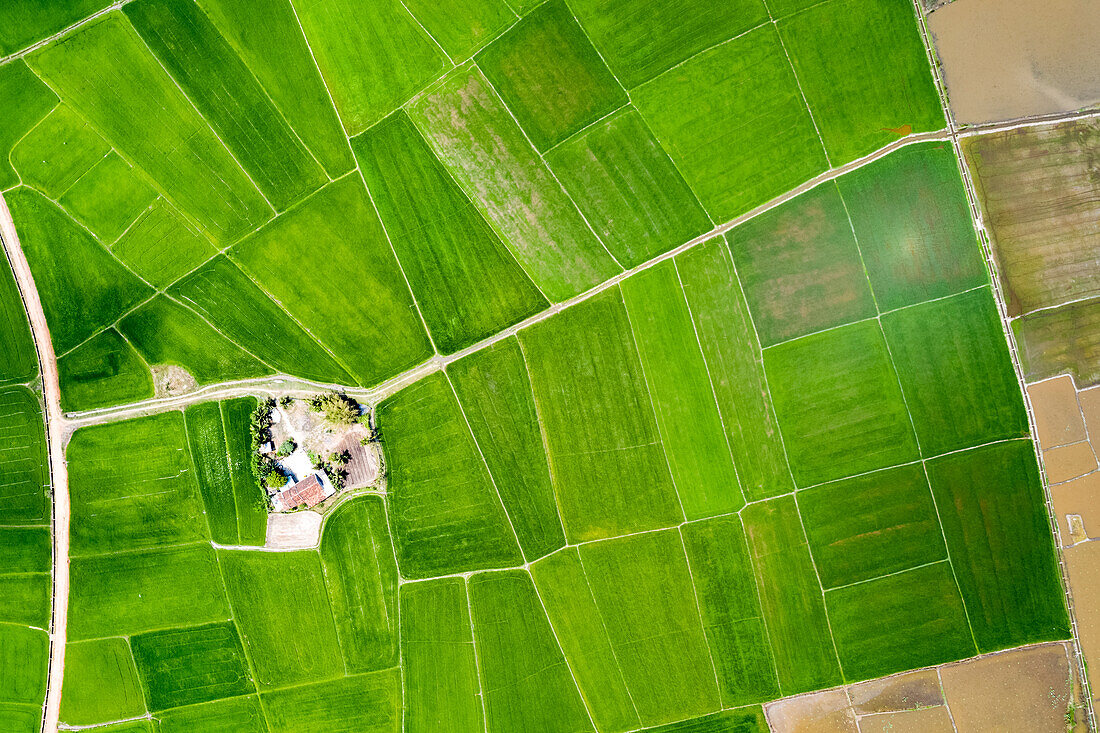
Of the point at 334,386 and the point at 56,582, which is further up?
the point at 334,386

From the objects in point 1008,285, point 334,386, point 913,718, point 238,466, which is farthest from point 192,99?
point 913,718

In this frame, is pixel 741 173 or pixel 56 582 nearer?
pixel 741 173

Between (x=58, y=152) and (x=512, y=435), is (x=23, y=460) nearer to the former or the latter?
(x=58, y=152)

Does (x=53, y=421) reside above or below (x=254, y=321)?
below

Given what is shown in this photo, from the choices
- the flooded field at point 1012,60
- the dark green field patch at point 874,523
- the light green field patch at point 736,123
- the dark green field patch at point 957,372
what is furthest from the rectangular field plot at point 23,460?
the flooded field at point 1012,60

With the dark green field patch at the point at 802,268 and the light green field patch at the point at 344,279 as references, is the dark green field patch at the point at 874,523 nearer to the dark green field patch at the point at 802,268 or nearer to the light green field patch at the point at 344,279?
the dark green field patch at the point at 802,268

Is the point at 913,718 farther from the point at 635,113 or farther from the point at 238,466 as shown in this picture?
the point at 238,466

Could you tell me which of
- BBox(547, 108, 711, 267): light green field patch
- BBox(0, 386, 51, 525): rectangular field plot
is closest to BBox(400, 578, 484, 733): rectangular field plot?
BBox(547, 108, 711, 267): light green field patch

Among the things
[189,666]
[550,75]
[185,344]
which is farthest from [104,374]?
[550,75]
